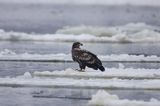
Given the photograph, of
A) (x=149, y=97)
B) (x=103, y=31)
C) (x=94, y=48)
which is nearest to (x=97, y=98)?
(x=149, y=97)

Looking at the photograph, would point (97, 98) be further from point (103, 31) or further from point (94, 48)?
point (103, 31)

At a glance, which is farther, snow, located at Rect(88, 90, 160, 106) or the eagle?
the eagle

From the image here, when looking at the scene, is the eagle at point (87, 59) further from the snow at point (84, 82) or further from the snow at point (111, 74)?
the snow at point (84, 82)

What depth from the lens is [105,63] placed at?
79.7ft

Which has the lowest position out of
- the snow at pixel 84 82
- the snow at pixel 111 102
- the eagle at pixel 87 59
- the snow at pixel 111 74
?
the snow at pixel 111 102

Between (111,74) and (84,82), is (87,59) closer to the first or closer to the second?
(111,74)

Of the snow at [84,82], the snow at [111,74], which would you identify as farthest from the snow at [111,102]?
the snow at [111,74]

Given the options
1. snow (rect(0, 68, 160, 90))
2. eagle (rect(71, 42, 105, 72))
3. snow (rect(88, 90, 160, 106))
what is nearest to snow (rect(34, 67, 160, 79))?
snow (rect(0, 68, 160, 90))

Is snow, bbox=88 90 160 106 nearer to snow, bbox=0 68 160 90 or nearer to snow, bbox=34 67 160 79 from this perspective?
snow, bbox=0 68 160 90

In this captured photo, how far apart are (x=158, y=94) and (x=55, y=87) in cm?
274

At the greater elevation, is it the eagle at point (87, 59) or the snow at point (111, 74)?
the eagle at point (87, 59)

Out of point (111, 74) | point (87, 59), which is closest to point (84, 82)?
point (111, 74)

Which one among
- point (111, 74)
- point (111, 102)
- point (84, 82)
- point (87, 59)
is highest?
point (87, 59)

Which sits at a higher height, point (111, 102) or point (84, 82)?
point (84, 82)
